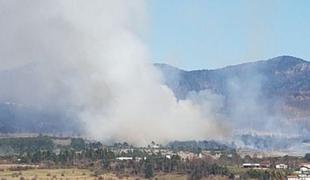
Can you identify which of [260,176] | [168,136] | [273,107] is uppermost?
[273,107]

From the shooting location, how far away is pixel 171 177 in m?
56.1

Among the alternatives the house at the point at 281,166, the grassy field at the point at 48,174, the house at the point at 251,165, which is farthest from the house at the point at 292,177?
the grassy field at the point at 48,174

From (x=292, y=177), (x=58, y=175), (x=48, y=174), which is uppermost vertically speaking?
(x=48, y=174)

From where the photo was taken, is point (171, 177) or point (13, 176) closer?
point (13, 176)

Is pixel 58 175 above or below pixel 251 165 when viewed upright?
below

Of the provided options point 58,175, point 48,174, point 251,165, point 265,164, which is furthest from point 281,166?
point 48,174

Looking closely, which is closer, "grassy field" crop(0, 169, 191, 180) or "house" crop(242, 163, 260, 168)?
"grassy field" crop(0, 169, 191, 180)

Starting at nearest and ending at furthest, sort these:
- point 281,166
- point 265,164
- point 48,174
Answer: point 48,174, point 281,166, point 265,164

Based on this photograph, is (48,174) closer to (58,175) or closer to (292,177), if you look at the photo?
(58,175)

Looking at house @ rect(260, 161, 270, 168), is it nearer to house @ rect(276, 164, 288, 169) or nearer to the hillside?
house @ rect(276, 164, 288, 169)

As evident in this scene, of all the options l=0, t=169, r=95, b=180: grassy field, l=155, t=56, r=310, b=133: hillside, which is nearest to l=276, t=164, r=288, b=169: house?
l=0, t=169, r=95, b=180: grassy field

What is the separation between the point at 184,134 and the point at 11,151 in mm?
32561

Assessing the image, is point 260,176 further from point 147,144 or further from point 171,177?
point 147,144

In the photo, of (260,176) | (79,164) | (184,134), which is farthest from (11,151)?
(260,176)
